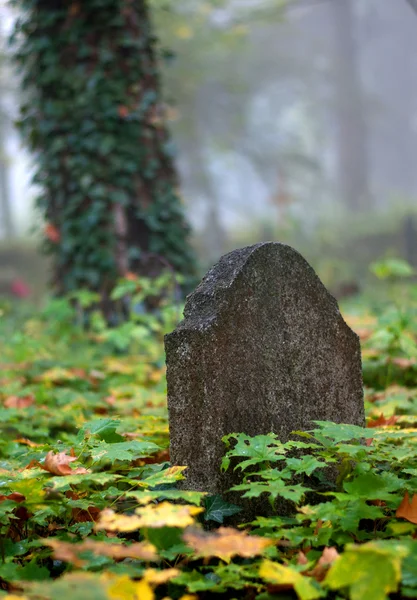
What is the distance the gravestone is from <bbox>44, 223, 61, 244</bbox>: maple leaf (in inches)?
184

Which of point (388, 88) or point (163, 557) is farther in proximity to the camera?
point (388, 88)

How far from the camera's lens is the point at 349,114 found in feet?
97.7

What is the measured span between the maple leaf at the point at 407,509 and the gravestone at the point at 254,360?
530mm

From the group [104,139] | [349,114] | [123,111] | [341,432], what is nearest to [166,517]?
[341,432]

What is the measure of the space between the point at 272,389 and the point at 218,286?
44cm

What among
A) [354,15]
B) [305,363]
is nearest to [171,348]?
[305,363]

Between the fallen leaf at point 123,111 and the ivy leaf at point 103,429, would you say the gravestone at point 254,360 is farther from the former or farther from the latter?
the fallen leaf at point 123,111

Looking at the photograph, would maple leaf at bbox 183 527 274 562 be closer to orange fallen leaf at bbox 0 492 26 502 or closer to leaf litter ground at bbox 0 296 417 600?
leaf litter ground at bbox 0 296 417 600

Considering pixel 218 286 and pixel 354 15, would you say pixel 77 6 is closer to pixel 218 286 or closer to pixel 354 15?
pixel 218 286

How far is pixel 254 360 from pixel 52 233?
16.3ft

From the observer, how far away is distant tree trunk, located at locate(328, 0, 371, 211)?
29.5 m

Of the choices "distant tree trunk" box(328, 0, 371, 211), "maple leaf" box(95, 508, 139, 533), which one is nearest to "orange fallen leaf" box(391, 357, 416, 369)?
"maple leaf" box(95, 508, 139, 533)

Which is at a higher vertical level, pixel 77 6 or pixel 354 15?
pixel 354 15

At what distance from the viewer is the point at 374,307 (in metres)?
8.13
